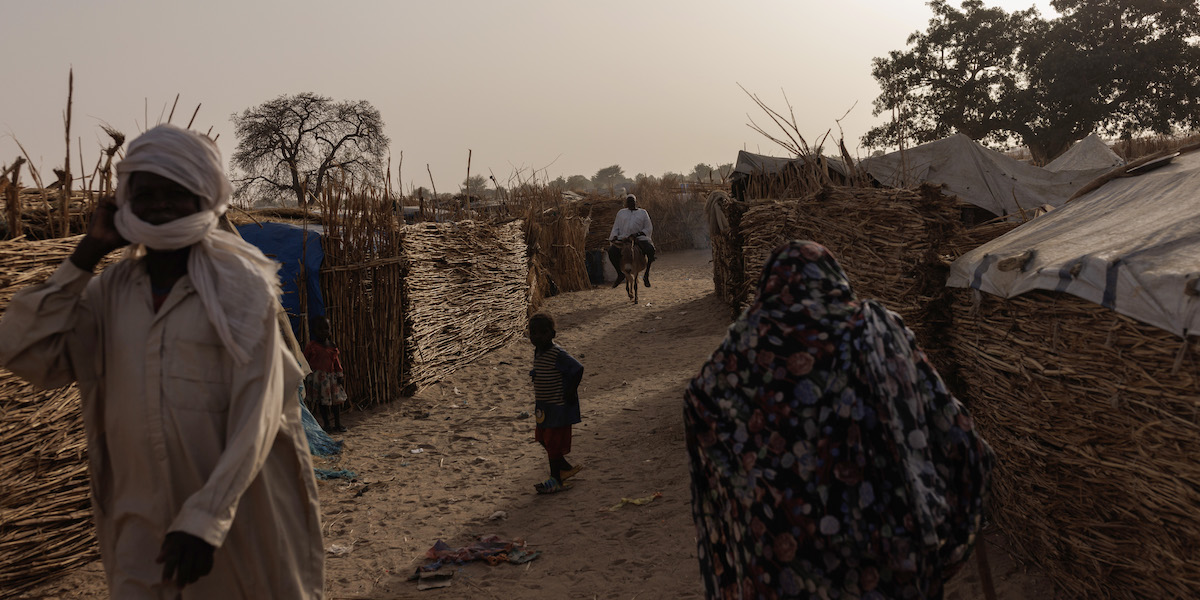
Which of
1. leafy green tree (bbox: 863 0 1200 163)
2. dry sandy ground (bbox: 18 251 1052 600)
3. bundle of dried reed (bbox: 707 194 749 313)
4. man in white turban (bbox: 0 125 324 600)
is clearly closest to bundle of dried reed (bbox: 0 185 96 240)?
dry sandy ground (bbox: 18 251 1052 600)

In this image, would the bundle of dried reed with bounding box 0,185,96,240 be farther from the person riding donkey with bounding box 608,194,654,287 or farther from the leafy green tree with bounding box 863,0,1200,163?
the leafy green tree with bounding box 863,0,1200,163

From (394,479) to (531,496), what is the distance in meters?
1.19

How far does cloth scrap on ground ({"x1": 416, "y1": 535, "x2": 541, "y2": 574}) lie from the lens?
4.35 metres

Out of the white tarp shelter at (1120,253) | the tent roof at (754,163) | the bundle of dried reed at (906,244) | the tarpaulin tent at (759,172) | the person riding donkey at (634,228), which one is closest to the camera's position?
the white tarp shelter at (1120,253)

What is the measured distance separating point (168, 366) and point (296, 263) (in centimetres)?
572

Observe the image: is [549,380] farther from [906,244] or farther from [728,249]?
[728,249]

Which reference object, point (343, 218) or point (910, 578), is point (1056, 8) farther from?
point (910, 578)

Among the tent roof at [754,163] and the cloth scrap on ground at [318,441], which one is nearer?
the cloth scrap on ground at [318,441]

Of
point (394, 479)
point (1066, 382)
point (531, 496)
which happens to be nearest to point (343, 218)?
point (394, 479)

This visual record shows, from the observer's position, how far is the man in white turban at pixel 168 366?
193cm

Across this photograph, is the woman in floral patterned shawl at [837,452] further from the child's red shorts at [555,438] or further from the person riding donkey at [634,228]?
the person riding donkey at [634,228]

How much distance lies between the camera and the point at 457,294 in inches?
Answer: 370

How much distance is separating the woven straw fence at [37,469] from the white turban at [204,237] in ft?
7.65

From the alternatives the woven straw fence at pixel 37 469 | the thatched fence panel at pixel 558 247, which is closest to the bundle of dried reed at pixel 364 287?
the woven straw fence at pixel 37 469
